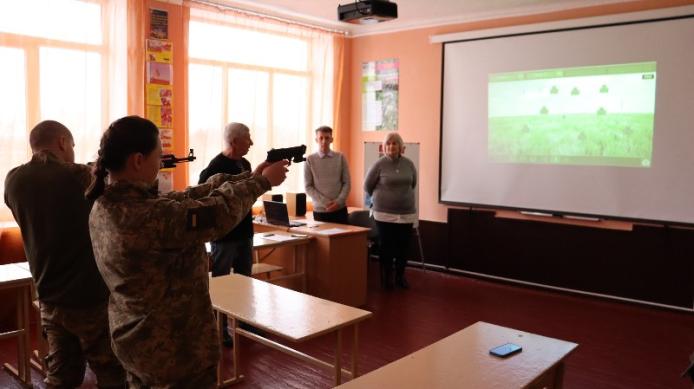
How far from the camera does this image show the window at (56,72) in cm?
427

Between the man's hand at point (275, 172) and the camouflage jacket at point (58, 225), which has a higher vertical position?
the man's hand at point (275, 172)

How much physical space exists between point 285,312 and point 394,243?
306cm

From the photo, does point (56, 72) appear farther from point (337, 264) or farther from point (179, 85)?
point (337, 264)

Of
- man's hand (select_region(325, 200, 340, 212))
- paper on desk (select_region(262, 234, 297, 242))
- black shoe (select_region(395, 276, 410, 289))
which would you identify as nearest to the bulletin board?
man's hand (select_region(325, 200, 340, 212))

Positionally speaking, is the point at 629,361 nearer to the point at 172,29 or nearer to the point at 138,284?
the point at 138,284

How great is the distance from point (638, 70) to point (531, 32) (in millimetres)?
1057

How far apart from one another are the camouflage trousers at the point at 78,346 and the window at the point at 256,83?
10.7 feet

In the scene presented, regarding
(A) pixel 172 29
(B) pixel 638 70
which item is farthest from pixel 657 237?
(A) pixel 172 29

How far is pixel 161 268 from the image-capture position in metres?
1.61

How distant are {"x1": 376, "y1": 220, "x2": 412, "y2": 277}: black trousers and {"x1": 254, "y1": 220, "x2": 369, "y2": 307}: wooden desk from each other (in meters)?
0.64

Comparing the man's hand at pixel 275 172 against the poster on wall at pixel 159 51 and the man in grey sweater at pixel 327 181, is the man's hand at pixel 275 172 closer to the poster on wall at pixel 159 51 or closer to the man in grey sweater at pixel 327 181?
the man in grey sweater at pixel 327 181

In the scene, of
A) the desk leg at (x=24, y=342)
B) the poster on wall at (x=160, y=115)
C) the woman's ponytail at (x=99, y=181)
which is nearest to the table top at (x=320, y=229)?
the poster on wall at (x=160, y=115)

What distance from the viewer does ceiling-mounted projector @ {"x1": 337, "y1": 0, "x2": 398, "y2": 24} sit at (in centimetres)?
450

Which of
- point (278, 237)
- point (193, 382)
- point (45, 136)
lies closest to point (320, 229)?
point (278, 237)
